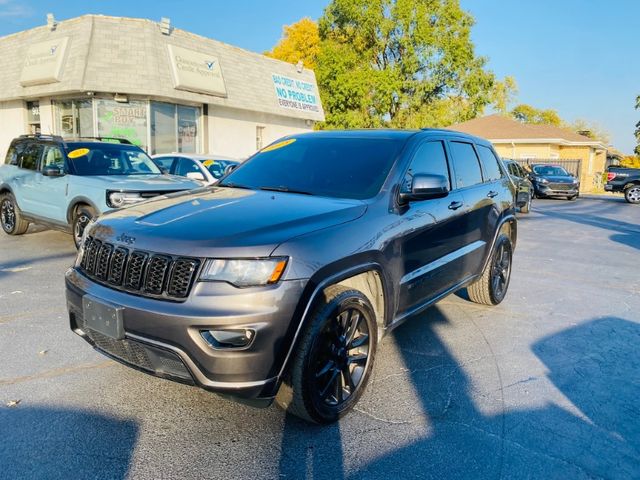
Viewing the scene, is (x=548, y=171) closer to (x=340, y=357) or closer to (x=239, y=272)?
(x=340, y=357)

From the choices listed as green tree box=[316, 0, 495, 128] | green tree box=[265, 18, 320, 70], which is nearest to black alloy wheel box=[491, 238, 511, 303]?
green tree box=[316, 0, 495, 128]

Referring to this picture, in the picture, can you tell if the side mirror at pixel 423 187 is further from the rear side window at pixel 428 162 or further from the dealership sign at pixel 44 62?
the dealership sign at pixel 44 62

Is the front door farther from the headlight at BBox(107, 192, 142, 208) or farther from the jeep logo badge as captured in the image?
the jeep logo badge

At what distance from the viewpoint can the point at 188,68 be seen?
17.7m

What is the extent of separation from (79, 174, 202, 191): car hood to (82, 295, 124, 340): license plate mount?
4.61 meters

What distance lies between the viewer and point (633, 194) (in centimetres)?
2319

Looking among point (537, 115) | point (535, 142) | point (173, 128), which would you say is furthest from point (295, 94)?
point (537, 115)

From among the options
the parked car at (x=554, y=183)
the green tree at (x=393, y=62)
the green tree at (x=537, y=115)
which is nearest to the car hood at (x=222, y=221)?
the parked car at (x=554, y=183)

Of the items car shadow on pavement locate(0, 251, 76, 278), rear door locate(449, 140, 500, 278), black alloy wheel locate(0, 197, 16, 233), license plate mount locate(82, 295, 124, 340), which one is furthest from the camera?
black alloy wheel locate(0, 197, 16, 233)

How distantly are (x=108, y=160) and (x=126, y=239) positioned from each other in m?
6.10

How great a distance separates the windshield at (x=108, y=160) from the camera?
8.10m

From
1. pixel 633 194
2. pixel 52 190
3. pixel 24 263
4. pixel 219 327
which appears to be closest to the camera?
pixel 219 327

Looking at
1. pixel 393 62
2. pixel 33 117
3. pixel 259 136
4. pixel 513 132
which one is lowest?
pixel 259 136

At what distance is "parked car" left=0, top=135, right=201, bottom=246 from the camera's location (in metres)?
7.43
